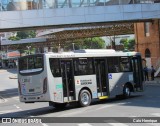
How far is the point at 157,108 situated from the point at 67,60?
5290 millimetres

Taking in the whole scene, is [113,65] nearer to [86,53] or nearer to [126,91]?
[126,91]

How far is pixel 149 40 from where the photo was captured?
153 feet

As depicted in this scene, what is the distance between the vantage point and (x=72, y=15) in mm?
34688

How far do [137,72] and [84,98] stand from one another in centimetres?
603

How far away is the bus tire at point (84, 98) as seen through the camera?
20359 mm

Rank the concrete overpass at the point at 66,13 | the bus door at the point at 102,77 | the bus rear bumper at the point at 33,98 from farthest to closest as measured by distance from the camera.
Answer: the concrete overpass at the point at 66,13 → the bus door at the point at 102,77 → the bus rear bumper at the point at 33,98

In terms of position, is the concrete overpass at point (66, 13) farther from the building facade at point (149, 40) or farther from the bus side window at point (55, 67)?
the bus side window at point (55, 67)

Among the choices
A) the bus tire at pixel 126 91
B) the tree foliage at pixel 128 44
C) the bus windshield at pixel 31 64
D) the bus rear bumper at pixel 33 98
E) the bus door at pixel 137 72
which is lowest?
the bus tire at pixel 126 91

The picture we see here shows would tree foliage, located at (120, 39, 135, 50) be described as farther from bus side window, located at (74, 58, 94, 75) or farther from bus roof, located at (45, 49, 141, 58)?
bus side window, located at (74, 58, 94, 75)

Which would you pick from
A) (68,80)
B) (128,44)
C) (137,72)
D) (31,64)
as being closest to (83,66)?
(68,80)

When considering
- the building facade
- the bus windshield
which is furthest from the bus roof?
the building facade

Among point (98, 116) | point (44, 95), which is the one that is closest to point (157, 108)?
point (98, 116)

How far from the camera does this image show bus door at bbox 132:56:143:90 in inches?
994

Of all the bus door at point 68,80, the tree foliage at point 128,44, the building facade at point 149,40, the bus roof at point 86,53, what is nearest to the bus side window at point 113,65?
the bus roof at point 86,53
